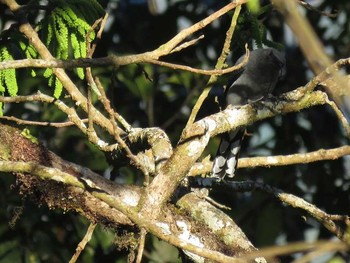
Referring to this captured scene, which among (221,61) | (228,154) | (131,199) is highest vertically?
(221,61)

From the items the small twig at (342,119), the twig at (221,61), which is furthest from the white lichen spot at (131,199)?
the small twig at (342,119)

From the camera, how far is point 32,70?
3.92 m

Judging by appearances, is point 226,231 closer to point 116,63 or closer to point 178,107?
point 116,63

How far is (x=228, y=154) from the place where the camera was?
5.56 m

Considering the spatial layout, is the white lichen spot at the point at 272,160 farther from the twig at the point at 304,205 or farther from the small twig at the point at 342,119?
the small twig at the point at 342,119

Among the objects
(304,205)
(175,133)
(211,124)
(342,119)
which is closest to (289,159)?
(304,205)

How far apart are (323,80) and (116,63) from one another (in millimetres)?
1005

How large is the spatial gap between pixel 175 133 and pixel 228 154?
708 mm

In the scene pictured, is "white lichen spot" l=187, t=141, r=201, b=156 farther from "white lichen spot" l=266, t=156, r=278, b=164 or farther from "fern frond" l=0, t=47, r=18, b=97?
"fern frond" l=0, t=47, r=18, b=97

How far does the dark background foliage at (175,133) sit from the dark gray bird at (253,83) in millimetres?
165

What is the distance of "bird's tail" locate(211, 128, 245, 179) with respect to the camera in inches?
195

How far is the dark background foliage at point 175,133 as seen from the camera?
566 centimetres

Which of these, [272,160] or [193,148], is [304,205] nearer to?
[272,160]

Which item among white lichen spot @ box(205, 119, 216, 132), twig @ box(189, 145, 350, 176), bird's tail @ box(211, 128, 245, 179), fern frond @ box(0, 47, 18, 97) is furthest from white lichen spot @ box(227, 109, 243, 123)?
bird's tail @ box(211, 128, 245, 179)
